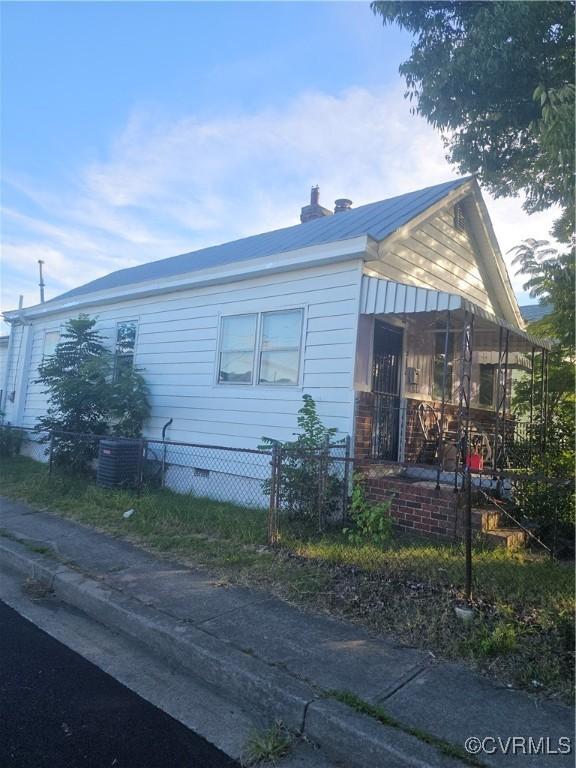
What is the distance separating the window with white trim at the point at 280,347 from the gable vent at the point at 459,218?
3.62 m

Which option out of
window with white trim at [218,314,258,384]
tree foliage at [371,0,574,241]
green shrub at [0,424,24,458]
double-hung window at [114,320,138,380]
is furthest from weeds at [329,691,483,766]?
green shrub at [0,424,24,458]

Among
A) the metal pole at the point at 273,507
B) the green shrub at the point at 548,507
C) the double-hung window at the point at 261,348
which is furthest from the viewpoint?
the double-hung window at the point at 261,348

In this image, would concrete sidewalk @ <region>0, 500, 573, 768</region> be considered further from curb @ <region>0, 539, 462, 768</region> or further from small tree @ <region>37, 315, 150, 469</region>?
small tree @ <region>37, 315, 150, 469</region>

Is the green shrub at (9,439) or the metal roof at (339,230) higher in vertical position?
the metal roof at (339,230)

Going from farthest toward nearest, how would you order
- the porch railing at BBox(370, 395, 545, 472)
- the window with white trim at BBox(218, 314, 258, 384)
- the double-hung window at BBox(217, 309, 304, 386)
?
the window with white trim at BBox(218, 314, 258, 384) → the double-hung window at BBox(217, 309, 304, 386) → the porch railing at BBox(370, 395, 545, 472)

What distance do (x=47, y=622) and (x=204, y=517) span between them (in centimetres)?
275

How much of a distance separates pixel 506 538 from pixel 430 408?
132 inches

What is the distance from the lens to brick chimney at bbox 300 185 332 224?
43.4 feet

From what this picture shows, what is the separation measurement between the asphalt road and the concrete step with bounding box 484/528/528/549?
12.7 feet

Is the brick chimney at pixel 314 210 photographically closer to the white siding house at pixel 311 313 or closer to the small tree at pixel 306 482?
the white siding house at pixel 311 313

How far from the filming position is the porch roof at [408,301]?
6066 millimetres

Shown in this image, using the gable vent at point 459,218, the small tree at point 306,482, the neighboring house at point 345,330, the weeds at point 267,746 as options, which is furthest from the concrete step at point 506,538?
the gable vent at point 459,218

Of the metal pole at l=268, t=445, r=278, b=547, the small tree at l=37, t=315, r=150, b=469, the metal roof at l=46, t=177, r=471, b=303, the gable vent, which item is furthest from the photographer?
the small tree at l=37, t=315, r=150, b=469

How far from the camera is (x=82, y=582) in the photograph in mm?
4711
